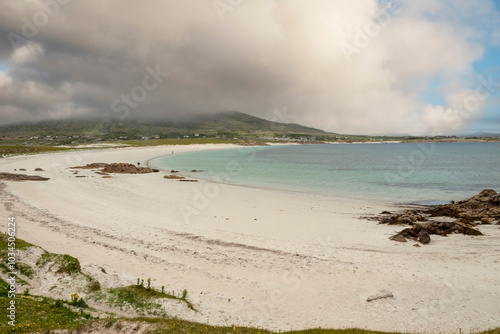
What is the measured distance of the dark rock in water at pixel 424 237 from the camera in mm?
17469

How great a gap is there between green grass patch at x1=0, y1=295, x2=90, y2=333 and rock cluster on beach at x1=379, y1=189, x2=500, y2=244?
17.8 m

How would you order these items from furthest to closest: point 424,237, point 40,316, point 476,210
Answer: point 476,210 → point 424,237 → point 40,316

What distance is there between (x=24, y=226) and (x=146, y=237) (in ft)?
27.4

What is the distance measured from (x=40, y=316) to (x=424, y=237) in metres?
19.9

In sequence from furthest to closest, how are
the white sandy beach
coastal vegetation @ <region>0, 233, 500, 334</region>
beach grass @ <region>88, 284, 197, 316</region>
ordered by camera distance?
1. the white sandy beach
2. beach grass @ <region>88, 284, 197, 316</region>
3. coastal vegetation @ <region>0, 233, 500, 334</region>

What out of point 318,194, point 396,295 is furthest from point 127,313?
point 318,194

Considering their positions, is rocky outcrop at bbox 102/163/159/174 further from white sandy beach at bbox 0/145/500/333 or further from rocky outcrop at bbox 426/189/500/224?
rocky outcrop at bbox 426/189/500/224

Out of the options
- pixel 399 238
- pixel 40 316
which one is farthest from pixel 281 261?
pixel 40 316

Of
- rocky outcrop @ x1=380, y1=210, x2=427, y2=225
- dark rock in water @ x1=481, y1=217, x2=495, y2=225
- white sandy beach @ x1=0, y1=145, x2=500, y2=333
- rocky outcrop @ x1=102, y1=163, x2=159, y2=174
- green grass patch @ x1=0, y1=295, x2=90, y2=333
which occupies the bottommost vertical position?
white sandy beach @ x1=0, y1=145, x2=500, y2=333

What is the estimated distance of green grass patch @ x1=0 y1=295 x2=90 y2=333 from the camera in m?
7.26

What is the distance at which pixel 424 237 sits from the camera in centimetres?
1766

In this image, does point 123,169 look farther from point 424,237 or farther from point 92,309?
point 424,237

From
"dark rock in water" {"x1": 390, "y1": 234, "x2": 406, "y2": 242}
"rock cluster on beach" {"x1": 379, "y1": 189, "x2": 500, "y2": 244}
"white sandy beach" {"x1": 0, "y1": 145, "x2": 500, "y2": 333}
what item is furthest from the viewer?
"rock cluster on beach" {"x1": 379, "y1": 189, "x2": 500, "y2": 244}


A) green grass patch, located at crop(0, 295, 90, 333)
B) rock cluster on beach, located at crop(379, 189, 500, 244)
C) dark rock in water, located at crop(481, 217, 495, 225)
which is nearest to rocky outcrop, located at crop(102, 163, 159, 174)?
rock cluster on beach, located at crop(379, 189, 500, 244)
